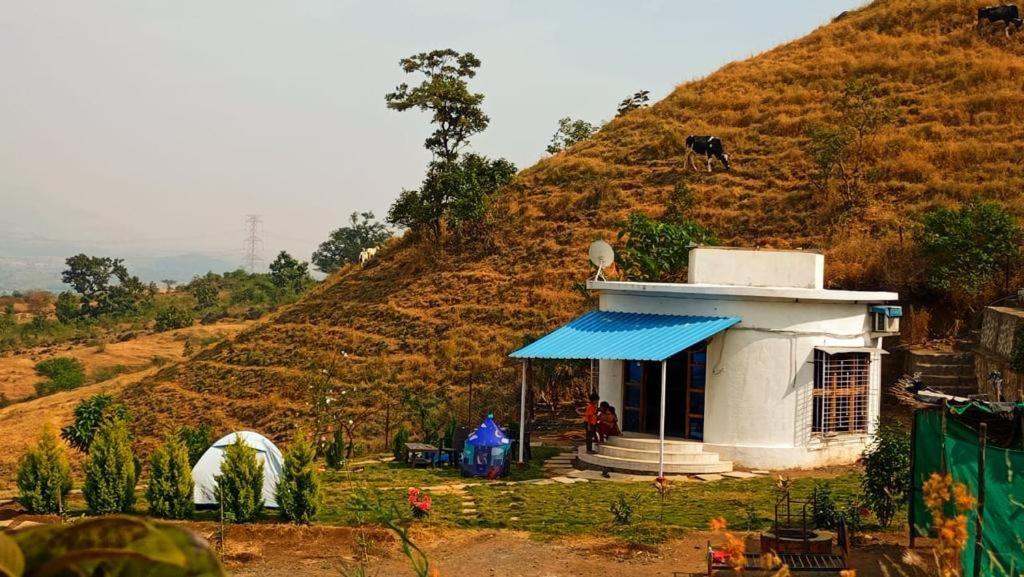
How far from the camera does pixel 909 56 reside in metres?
41.8

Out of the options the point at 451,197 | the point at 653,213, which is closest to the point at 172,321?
the point at 451,197

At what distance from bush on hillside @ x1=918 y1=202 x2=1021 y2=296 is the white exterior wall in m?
8.52

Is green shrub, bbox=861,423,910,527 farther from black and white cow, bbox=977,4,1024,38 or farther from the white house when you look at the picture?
black and white cow, bbox=977,4,1024,38

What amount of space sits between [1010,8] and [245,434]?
130 feet

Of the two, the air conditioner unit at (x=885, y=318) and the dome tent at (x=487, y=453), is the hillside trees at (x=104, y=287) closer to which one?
the dome tent at (x=487, y=453)

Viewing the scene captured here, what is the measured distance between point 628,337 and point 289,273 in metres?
46.9

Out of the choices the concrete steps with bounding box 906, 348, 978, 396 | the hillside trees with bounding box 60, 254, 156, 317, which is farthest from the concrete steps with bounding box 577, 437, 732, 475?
the hillside trees with bounding box 60, 254, 156, 317

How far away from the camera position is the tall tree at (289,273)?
60344 mm

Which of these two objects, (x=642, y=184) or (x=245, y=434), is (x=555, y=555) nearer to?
(x=245, y=434)

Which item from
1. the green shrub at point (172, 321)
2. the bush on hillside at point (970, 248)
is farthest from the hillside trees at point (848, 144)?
the green shrub at point (172, 321)

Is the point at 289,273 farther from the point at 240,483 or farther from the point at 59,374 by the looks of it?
the point at 240,483

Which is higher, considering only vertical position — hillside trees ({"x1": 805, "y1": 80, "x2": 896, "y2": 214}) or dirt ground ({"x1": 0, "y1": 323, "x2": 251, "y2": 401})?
hillside trees ({"x1": 805, "y1": 80, "x2": 896, "y2": 214})

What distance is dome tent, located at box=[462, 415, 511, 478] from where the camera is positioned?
1590 centimetres

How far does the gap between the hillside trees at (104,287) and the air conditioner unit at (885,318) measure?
53384 mm
